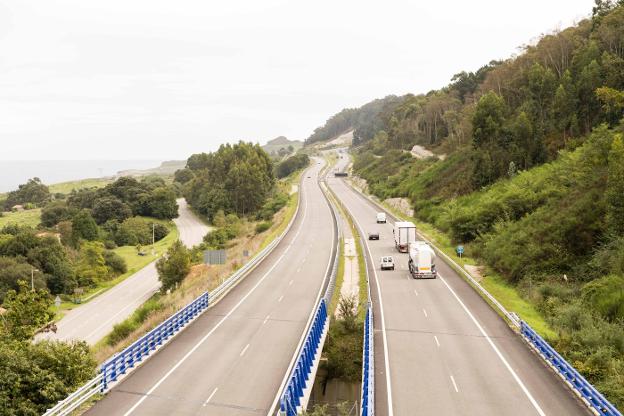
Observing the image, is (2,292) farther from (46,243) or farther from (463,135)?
(463,135)

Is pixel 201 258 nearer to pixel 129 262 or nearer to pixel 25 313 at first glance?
pixel 129 262

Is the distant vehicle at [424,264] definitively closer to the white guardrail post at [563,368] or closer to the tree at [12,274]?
the white guardrail post at [563,368]

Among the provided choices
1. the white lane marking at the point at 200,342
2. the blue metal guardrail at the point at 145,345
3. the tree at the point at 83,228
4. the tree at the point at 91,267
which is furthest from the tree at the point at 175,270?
the tree at the point at 83,228

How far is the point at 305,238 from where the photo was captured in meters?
63.2

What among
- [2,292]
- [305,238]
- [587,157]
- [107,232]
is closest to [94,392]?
[587,157]

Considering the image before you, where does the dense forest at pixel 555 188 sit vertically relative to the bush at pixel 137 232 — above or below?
above

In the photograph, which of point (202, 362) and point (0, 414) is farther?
point (202, 362)

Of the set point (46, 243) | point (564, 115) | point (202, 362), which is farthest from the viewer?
point (46, 243)

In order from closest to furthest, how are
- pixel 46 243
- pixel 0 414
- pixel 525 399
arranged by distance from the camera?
pixel 0 414 < pixel 525 399 < pixel 46 243

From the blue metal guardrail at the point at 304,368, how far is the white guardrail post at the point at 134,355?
22.9 feet

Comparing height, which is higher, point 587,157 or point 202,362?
point 587,157

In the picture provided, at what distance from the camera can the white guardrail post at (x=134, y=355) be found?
17797 millimetres

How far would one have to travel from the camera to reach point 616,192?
32.8 meters

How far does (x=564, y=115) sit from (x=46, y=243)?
72797mm
